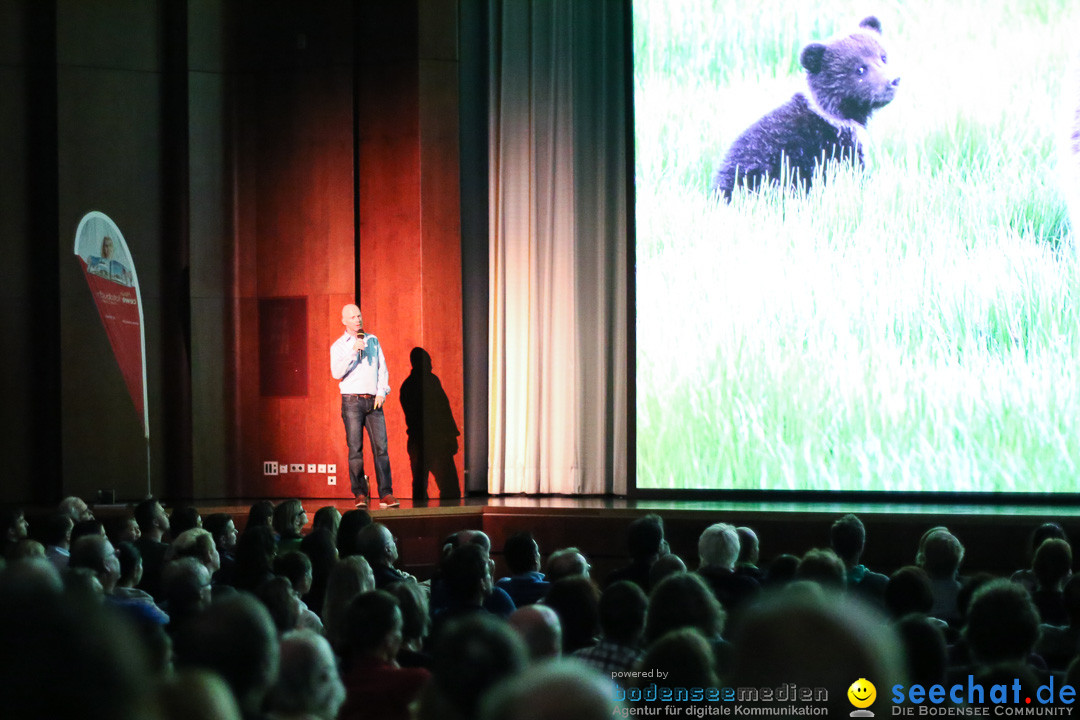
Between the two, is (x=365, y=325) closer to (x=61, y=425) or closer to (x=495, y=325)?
(x=495, y=325)

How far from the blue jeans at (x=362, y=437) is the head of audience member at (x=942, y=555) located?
4.57m

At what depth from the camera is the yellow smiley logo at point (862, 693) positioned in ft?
3.87

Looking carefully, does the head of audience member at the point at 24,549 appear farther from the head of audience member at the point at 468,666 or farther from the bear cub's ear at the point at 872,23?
the bear cub's ear at the point at 872,23

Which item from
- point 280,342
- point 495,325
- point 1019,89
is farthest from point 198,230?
point 1019,89

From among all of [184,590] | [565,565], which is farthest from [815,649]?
[565,565]

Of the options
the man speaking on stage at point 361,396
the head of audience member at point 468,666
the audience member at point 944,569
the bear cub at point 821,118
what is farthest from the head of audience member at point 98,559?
the bear cub at point 821,118

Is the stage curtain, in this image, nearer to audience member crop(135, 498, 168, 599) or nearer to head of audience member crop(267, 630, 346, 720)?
audience member crop(135, 498, 168, 599)

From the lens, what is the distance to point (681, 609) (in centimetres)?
262

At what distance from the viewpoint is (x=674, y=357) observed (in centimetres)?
826

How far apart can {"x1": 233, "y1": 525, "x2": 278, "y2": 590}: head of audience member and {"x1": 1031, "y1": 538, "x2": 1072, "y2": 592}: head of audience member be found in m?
2.52

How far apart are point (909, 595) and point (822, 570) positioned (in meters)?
0.33

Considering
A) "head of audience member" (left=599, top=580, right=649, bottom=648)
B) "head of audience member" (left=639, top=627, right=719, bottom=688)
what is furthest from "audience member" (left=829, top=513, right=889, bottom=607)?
"head of audience member" (left=639, top=627, right=719, bottom=688)

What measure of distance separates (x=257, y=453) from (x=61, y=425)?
142cm

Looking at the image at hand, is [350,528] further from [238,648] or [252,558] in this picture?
[238,648]
